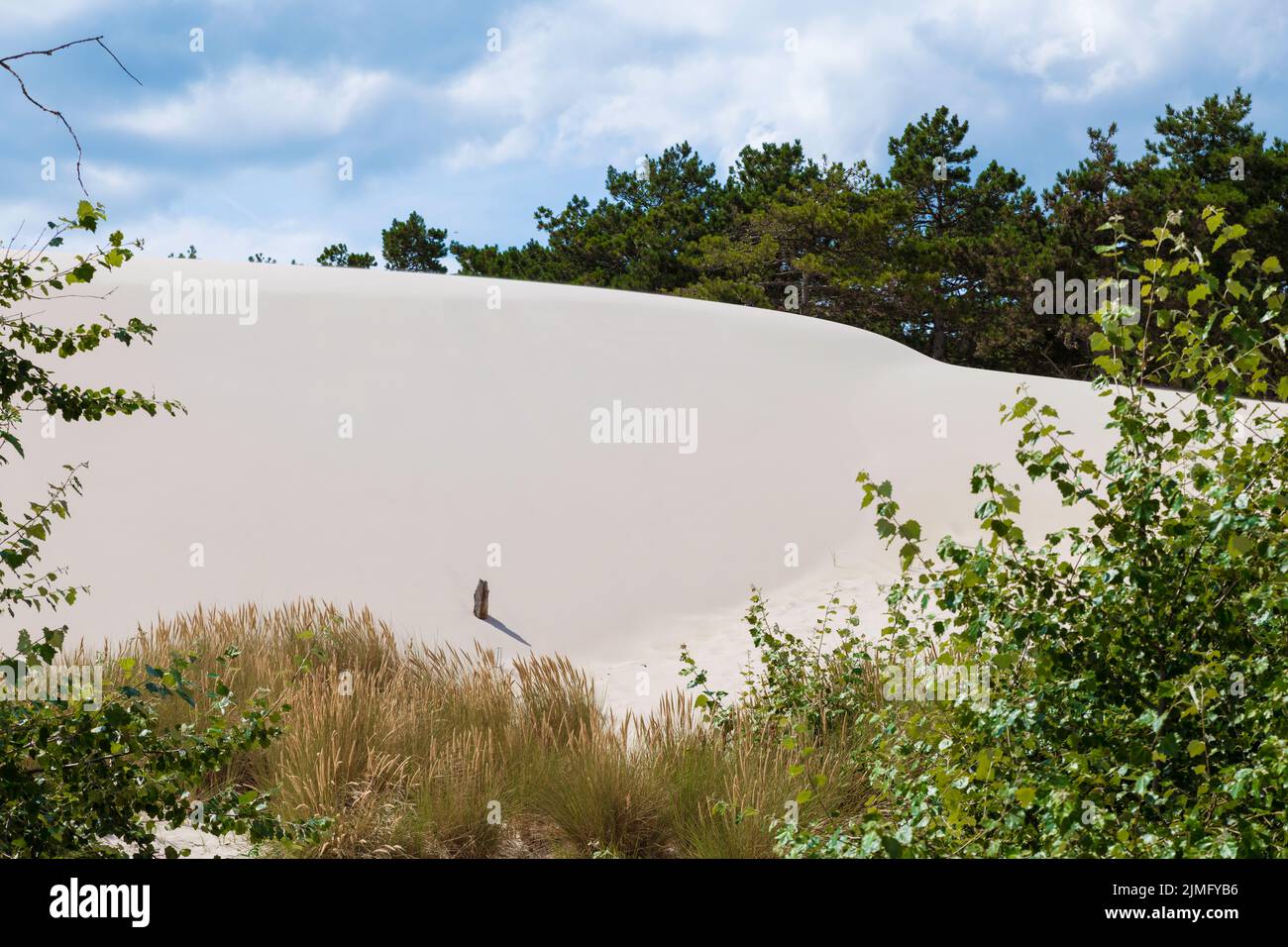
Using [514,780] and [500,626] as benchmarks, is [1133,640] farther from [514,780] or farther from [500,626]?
[500,626]

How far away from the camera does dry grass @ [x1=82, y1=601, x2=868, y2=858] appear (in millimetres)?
4156

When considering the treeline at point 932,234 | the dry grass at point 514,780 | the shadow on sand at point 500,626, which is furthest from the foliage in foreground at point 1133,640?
the treeline at point 932,234

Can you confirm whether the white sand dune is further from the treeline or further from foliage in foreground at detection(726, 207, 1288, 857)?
the treeline

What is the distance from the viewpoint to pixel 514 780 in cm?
463

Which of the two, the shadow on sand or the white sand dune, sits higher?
the white sand dune

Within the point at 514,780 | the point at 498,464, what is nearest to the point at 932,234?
the point at 498,464

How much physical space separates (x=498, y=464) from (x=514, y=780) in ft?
21.8

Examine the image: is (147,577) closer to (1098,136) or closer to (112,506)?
(112,506)

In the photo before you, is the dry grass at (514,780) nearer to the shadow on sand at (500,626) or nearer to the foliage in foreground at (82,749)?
the foliage in foreground at (82,749)

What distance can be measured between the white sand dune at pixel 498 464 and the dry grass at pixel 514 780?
8.40 ft

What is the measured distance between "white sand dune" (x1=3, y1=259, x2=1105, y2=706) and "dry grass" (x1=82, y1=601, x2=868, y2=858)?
2.56m

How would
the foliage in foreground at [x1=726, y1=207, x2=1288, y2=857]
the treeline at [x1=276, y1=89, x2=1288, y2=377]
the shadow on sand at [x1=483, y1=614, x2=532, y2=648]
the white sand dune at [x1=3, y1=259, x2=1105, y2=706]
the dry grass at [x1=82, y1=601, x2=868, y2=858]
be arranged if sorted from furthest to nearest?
the treeline at [x1=276, y1=89, x2=1288, y2=377] → the white sand dune at [x1=3, y1=259, x2=1105, y2=706] → the shadow on sand at [x1=483, y1=614, x2=532, y2=648] → the dry grass at [x1=82, y1=601, x2=868, y2=858] → the foliage in foreground at [x1=726, y1=207, x2=1288, y2=857]

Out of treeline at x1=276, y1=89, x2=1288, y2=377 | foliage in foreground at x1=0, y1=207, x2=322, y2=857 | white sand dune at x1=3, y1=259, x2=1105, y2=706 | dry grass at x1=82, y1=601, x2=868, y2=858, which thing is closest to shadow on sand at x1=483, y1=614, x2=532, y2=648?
white sand dune at x1=3, y1=259, x2=1105, y2=706
